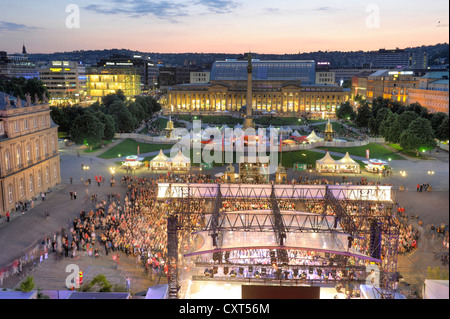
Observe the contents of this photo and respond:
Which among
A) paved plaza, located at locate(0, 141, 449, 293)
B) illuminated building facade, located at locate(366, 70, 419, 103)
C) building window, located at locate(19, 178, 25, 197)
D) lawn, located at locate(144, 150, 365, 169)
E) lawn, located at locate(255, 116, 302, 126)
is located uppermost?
illuminated building facade, located at locate(366, 70, 419, 103)

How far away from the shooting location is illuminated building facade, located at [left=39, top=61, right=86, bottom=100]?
15162 cm

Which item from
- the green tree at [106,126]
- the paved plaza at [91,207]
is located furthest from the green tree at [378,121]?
the green tree at [106,126]

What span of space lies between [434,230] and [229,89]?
122712 mm

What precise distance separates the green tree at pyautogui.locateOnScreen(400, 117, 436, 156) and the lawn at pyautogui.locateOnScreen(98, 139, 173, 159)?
126 feet

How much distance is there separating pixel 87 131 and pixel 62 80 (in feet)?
331

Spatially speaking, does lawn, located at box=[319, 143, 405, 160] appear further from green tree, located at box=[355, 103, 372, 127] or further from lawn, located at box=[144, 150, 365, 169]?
green tree, located at box=[355, 103, 372, 127]

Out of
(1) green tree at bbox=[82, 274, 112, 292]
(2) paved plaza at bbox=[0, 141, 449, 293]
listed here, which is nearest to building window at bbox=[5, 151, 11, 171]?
(2) paved plaza at bbox=[0, 141, 449, 293]

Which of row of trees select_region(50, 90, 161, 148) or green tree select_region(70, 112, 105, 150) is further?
row of trees select_region(50, 90, 161, 148)

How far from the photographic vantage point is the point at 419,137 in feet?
200

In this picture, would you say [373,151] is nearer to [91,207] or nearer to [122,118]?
[91,207]
